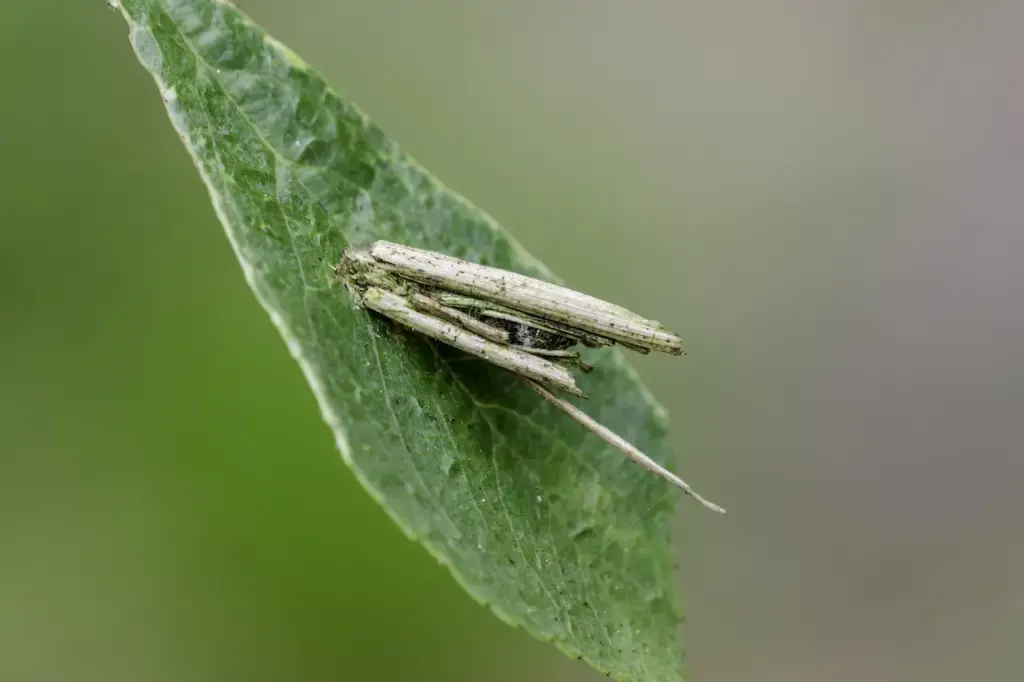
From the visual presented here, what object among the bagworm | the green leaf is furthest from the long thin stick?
the green leaf

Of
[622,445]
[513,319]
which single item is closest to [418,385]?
[513,319]

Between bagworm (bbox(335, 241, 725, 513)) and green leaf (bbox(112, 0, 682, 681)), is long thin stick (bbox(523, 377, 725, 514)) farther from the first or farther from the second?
green leaf (bbox(112, 0, 682, 681))

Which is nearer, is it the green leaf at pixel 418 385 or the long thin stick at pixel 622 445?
the green leaf at pixel 418 385

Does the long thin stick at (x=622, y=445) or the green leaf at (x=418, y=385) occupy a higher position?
the long thin stick at (x=622, y=445)

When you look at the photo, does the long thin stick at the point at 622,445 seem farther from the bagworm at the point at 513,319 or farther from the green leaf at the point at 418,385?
the green leaf at the point at 418,385

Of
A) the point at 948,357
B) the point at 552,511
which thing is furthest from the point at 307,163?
the point at 948,357

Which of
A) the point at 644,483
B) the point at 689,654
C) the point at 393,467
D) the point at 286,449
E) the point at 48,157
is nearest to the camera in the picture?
the point at 393,467

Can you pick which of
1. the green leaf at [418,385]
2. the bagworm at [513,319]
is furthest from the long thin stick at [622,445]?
the green leaf at [418,385]

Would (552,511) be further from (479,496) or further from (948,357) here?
(948,357)
